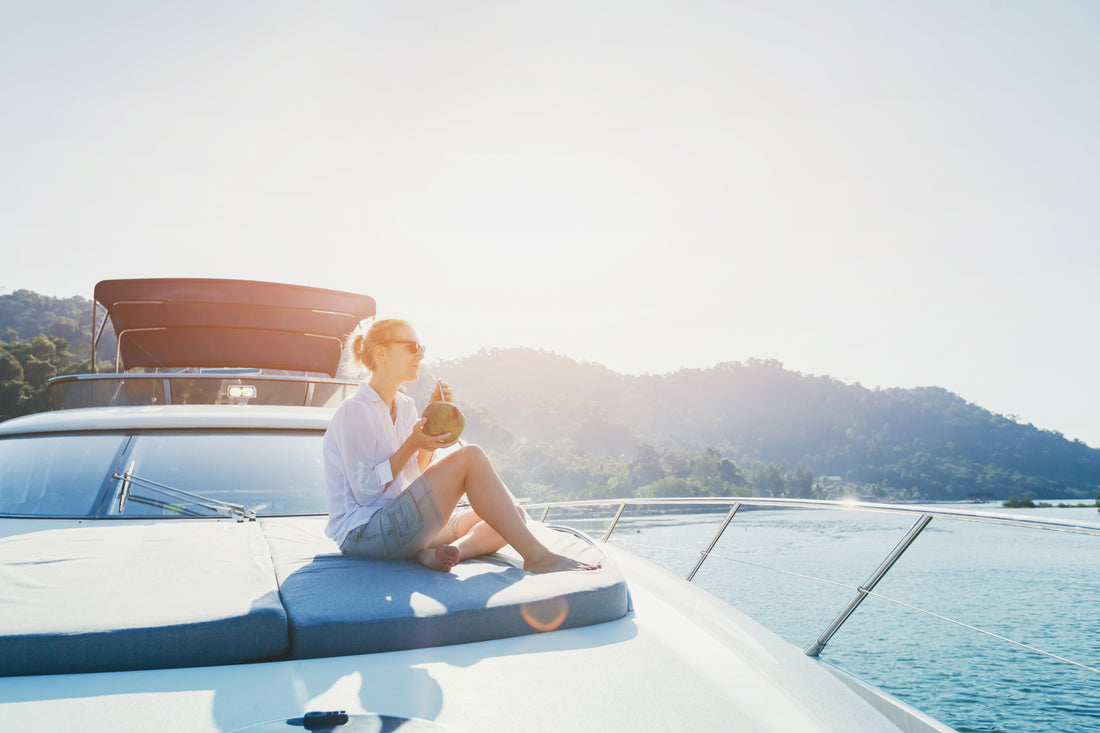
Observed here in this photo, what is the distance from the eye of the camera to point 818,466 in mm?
61406

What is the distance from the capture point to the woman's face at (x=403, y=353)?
2318mm

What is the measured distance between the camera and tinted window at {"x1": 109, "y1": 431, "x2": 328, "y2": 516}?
2.38 m

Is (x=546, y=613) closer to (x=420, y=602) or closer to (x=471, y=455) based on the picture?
(x=420, y=602)

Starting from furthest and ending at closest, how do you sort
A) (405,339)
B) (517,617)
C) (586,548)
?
(405,339) < (586,548) < (517,617)

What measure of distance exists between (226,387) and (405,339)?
1.96 m

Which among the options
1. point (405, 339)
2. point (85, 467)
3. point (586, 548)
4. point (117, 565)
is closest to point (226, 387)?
point (85, 467)

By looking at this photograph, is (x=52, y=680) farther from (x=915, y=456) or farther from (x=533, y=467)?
(x=533, y=467)

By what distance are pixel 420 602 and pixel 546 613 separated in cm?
26

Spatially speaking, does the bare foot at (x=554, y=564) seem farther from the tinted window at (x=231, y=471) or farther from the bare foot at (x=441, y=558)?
the tinted window at (x=231, y=471)

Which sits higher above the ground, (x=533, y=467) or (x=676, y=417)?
(x=676, y=417)

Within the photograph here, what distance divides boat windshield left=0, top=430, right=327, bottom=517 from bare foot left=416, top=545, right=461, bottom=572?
0.90m

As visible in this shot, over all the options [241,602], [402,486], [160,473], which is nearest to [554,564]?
[402,486]

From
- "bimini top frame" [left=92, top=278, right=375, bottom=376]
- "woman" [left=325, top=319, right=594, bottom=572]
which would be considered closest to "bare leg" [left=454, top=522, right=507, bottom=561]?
"woman" [left=325, top=319, right=594, bottom=572]

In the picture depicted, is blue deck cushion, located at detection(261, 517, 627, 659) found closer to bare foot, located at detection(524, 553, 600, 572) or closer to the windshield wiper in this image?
bare foot, located at detection(524, 553, 600, 572)
